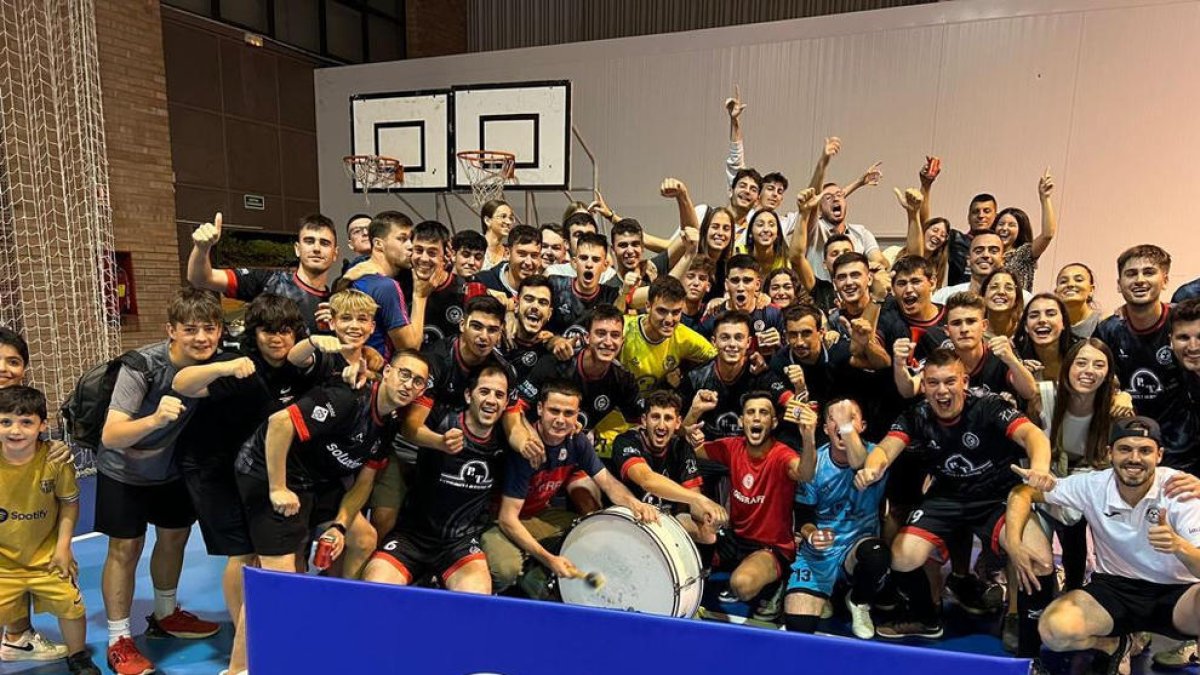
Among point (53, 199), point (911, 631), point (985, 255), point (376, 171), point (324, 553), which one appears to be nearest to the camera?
point (324, 553)

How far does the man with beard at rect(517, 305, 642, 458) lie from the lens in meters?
4.26

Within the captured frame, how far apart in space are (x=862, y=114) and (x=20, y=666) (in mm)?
10957

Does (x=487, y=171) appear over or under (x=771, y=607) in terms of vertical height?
over

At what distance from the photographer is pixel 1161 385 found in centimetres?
396

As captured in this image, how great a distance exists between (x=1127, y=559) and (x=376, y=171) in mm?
11885

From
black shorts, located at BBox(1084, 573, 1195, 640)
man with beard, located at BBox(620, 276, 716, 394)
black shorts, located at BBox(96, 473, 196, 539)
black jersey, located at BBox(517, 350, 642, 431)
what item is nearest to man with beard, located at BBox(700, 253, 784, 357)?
man with beard, located at BBox(620, 276, 716, 394)

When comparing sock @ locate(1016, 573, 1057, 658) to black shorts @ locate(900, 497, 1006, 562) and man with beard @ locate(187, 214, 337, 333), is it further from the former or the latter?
man with beard @ locate(187, 214, 337, 333)

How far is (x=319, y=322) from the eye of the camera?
13.4 ft

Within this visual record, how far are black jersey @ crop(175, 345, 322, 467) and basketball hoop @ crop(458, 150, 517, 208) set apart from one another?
825 centimetres

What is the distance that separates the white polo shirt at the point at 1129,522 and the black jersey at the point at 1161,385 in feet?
2.56

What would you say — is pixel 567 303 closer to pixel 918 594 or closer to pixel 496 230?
pixel 496 230

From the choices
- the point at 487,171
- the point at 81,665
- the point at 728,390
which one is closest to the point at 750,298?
the point at 728,390

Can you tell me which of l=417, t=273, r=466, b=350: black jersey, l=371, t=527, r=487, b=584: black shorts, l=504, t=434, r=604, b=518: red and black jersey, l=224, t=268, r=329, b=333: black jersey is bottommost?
l=371, t=527, r=487, b=584: black shorts

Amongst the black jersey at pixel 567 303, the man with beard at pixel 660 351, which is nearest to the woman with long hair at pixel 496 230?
the black jersey at pixel 567 303
